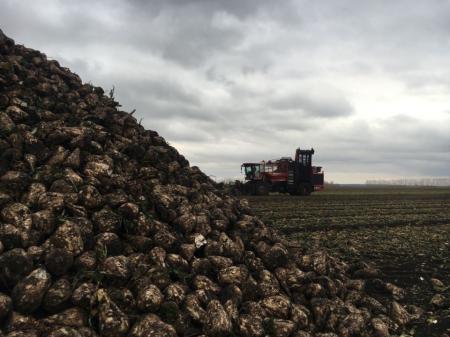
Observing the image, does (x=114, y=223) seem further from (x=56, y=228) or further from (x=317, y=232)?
(x=317, y=232)

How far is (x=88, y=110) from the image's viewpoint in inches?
352

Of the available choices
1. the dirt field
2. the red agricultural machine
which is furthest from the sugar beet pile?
the red agricultural machine

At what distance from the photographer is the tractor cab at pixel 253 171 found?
32875mm

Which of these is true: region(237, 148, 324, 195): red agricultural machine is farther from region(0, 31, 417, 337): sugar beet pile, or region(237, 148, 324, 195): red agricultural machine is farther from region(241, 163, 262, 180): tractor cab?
region(0, 31, 417, 337): sugar beet pile

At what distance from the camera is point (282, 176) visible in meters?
32.1

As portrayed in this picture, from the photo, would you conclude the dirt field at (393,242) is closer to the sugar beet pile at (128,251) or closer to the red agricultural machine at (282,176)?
the sugar beet pile at (128,251)

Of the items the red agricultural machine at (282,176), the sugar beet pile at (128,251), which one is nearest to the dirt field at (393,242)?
the sugar beet pile at (128,251)

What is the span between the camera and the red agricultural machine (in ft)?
105

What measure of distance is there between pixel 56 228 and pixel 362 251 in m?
9.05

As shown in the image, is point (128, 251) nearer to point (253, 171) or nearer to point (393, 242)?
point (393, 242)

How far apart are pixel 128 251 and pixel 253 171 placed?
90.0ft

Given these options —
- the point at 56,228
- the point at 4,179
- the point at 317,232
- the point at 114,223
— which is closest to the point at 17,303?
the point at 56,228

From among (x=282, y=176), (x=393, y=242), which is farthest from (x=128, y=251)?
(x=282, y=176)

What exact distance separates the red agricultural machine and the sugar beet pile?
76.1 feet
